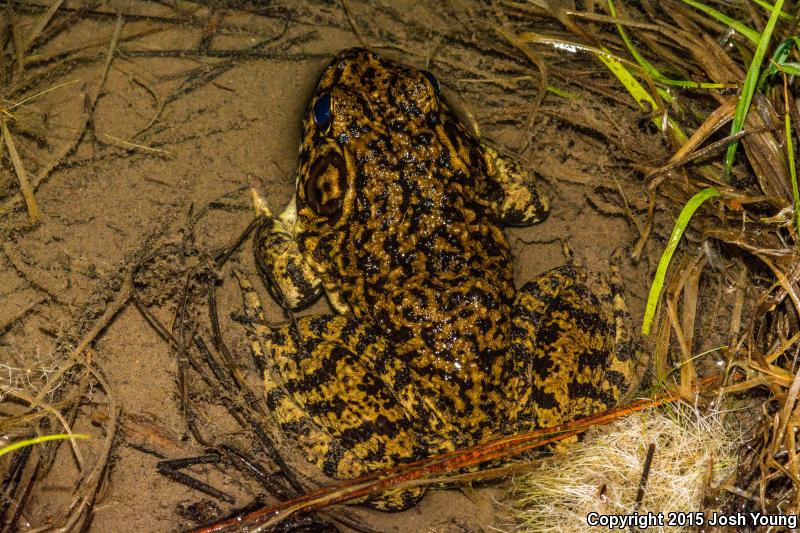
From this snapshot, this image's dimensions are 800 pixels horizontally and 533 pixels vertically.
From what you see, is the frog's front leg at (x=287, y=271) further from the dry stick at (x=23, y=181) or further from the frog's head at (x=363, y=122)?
the dry stick at (x=23, y=181)

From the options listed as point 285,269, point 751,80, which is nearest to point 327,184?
point 285,269

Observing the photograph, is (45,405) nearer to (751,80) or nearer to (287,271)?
(287,271)

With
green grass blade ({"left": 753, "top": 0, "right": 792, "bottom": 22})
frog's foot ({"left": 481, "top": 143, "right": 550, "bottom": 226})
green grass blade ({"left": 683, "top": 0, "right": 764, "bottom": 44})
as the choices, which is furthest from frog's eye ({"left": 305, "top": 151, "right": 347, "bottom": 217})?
green grass blade ({"left": 753, "top": 0, "right": 792, "bottom": 22})

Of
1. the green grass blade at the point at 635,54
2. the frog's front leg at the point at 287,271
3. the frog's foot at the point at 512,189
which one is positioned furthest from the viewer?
the green grass blade at the point at 635,54

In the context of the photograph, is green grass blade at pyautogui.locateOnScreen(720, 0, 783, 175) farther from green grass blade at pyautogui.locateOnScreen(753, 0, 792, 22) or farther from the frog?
the frog

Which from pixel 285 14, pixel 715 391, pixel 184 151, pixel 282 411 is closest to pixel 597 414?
pixel 715 391

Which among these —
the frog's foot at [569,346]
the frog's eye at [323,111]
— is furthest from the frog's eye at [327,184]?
Answer: the frog's foot at [569,346]

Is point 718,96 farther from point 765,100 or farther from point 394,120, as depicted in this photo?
point 394,120
